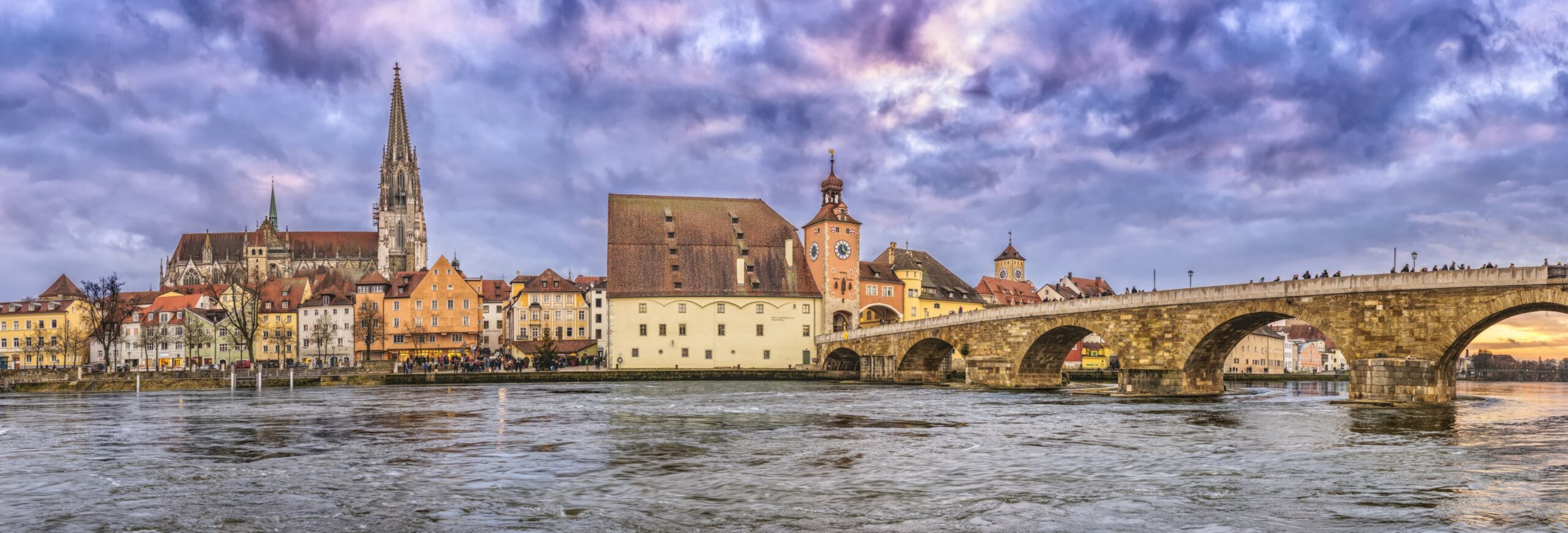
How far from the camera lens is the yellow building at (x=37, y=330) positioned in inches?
3728

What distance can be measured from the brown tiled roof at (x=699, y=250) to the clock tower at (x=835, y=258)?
1.09 metres

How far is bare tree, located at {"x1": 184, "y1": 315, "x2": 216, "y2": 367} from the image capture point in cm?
9238

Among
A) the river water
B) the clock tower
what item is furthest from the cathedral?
the river water

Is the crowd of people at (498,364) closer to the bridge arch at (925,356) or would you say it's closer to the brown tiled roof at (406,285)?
the brown tiled roof at (406,285)

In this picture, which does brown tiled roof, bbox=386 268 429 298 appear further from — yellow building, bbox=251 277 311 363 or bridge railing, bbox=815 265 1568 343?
bridge railing, bbox=815 265 1568 343

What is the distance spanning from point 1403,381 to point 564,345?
217 ft

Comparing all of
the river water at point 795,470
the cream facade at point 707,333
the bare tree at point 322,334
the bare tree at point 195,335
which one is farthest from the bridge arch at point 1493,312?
the bare tree at point 195,335

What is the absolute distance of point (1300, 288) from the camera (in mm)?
36500

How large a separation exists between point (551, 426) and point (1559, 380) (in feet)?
338

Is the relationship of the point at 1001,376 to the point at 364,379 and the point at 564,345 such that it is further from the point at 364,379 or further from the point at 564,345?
the point at 564,345

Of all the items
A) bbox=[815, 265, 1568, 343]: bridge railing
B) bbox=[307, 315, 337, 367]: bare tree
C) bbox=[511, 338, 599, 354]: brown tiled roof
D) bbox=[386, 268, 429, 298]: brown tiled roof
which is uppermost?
bbox=[386, 268, 429, 298]: brown tiled roof

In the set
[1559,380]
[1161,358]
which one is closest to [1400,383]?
[1161,358]

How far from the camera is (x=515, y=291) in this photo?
99875 millimetres

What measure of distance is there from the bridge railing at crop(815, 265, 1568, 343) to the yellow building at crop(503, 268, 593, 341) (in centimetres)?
5036
